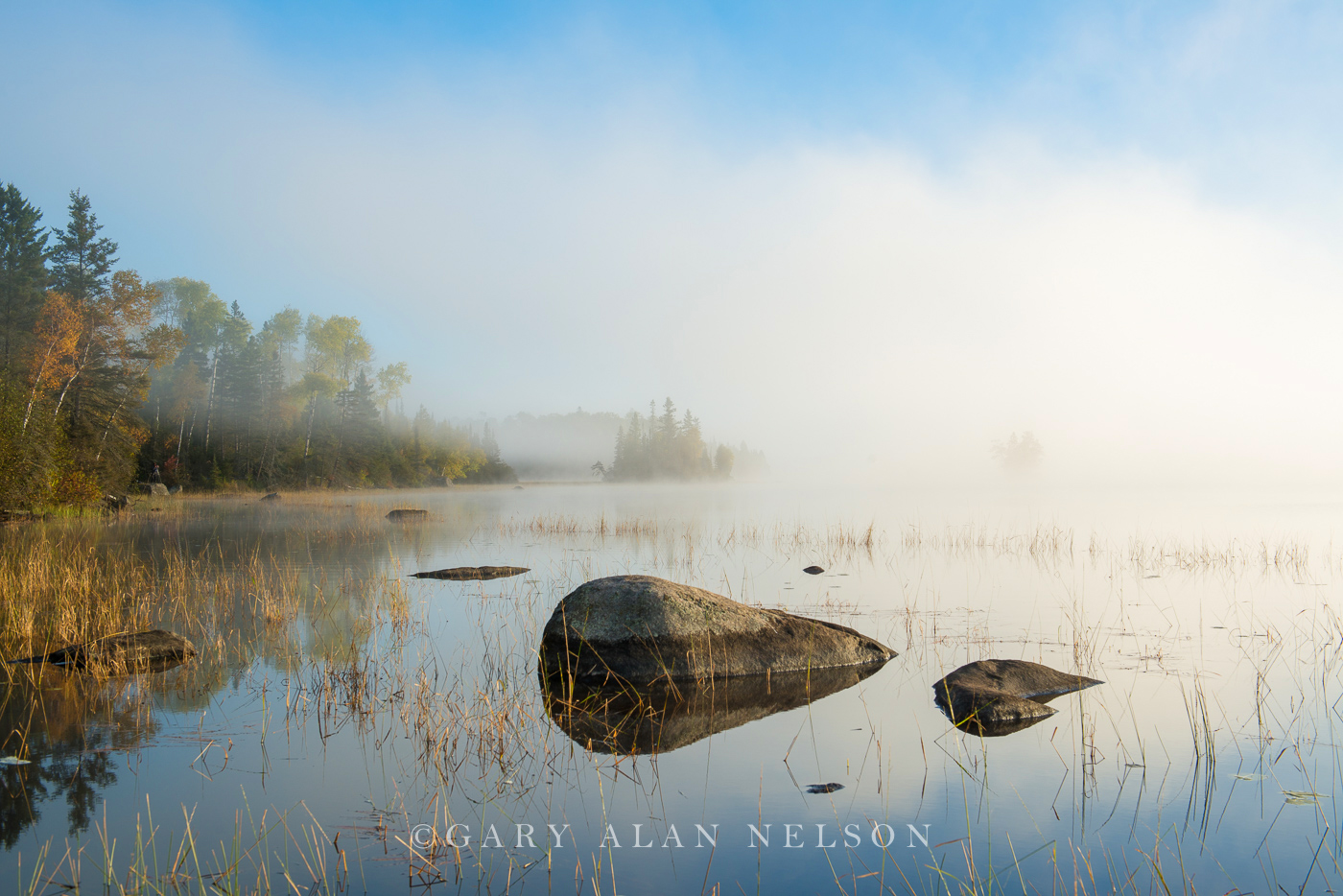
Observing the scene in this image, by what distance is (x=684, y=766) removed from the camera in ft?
18.7

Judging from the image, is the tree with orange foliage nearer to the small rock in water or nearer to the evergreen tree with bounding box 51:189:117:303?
the evergreen tree with bounding box 51:189:117:303

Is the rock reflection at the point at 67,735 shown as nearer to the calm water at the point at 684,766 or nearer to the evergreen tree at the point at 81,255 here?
the calm water at the point at 684,766

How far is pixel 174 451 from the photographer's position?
49.8 meters

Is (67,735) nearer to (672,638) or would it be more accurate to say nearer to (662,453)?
(672,638)

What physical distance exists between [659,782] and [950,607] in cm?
851

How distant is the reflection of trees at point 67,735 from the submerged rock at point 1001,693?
250 inches

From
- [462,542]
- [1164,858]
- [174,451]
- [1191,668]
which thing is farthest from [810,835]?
[174,451]

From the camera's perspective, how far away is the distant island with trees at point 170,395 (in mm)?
30828

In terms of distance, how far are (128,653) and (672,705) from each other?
18.1 ft

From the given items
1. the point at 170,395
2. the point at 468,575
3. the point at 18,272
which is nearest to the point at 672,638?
the point at 468,575

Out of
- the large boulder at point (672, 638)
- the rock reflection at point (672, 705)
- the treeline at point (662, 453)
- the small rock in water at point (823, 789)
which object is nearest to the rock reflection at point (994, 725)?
the rock reflection at point (672, 705)

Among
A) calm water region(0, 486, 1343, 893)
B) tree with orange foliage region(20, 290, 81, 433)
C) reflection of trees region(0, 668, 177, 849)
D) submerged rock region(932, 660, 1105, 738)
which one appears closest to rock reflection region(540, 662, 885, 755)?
calm water region(0, 486, 1343, 893)

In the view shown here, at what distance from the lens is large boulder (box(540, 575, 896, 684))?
809 cm

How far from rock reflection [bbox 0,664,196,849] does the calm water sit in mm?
28
